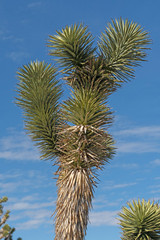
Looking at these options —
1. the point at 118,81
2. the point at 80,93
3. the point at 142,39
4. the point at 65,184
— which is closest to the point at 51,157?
the point at 65,184

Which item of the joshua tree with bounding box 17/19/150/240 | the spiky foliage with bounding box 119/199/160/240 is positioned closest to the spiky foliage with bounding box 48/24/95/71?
the joshua tree with bounding box 17/19/150/240

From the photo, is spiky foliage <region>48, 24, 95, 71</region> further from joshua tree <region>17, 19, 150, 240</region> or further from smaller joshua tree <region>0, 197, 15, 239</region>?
smaller joshua tree <region>0, 197, 15, 239</region>

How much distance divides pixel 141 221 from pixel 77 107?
4025mm

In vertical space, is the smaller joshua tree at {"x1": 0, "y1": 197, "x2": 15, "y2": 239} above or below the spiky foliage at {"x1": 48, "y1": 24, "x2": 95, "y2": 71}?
below

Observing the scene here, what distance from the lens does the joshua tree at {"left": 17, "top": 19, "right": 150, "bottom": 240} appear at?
11367mm

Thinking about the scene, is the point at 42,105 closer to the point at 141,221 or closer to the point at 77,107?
the point at 77,107

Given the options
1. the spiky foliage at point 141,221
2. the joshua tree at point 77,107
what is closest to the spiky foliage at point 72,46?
the joshua tree at point 77,107

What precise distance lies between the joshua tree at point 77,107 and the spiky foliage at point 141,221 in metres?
1.78

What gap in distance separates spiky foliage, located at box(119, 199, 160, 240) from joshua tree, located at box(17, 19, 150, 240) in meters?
1.78

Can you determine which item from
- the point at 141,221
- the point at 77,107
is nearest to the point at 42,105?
the point at 77,107

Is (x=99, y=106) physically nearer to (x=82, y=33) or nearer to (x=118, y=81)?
(x=118, y=81)

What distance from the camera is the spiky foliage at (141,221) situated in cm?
1227

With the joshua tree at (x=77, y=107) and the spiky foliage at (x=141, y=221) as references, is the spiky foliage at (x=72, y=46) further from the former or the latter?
the spiky foliage at (x=141, y=221)

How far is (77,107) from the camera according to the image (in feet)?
38.5
